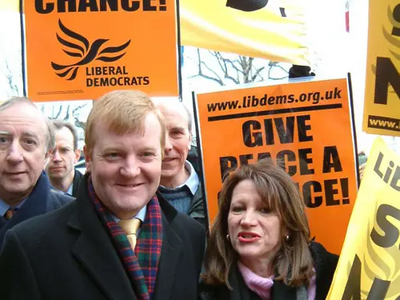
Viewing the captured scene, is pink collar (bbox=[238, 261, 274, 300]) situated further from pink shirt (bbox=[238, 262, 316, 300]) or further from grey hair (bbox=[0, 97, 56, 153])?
grey hair (bbox=[0, 97, 56, 153])

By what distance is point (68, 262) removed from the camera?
8.21 feet

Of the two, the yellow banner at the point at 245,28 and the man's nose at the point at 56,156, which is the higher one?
the yellow banner at the point at 245,28

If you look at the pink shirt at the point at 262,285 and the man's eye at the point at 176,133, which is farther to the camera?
the man's eye at the point at 176,133

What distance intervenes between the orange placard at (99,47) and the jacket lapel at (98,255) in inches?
52.6

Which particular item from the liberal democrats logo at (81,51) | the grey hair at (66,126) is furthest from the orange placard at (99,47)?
the grey hair at (66,126)

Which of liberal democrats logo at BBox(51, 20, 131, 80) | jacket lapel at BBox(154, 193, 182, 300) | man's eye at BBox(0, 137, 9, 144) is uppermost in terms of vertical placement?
liberal democrats logo at BBox(51, 20, 131, 80)

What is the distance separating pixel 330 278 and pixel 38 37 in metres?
2.14

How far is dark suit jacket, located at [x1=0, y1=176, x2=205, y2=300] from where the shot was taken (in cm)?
245

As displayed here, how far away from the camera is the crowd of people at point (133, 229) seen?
249 cm

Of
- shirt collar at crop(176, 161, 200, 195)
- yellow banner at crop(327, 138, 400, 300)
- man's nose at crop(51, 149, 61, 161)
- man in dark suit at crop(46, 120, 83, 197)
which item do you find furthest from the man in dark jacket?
man's nose at crop(51, 149, 61, 161)

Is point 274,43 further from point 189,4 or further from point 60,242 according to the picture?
point 60,242

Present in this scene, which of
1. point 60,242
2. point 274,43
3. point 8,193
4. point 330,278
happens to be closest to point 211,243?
point 330,278

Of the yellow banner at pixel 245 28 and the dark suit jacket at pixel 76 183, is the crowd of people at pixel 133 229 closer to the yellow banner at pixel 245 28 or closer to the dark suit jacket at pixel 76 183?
the yellow banner at pixel 245 28

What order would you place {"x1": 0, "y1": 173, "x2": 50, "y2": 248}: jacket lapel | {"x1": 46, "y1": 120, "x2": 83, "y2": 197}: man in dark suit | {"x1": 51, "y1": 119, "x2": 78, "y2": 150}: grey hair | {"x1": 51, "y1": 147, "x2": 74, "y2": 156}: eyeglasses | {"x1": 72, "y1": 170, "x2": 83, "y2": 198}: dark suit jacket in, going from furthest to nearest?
{"x1": 51, "y1": 119, "x2": 78, "y2": 150}: grey hair → {"x1": 51, "y1": 147, "x2": 74, "y2": 156}: eyeglasses → {"x1": 46, "y1": 120, "x2": 83, "y2": 197}: man in dark suit → {"x1": 72, "y1": 170, "x2": 83, "y2": 198}: dark suit jacket → {"x1": 0, "y1": 173, "x2": 50, "y2": 248}: jacket lapel
